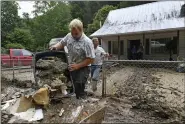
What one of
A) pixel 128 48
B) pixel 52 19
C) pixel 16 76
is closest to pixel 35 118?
pixel 16 76

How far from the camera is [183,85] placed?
642cm

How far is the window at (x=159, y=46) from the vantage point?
742 inches

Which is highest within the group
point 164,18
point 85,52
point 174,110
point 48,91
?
point 164,18

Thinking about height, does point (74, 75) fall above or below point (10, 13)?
below

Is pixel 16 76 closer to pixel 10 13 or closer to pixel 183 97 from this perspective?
pixel 183 97

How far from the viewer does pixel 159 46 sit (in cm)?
1931

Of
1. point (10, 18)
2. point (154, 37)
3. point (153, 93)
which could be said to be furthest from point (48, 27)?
point (153, 93)

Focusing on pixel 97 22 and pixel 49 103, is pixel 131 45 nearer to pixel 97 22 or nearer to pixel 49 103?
pixel 97 22

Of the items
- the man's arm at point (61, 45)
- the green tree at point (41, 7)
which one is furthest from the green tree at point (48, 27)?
the man's arm at point (61, 45)

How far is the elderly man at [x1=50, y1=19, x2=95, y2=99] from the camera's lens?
4.48m

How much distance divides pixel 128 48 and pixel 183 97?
15521 mm

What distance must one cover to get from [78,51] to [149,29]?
1381 cm

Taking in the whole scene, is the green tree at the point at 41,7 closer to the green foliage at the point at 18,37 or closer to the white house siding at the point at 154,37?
the green foliage at the point at 18,37

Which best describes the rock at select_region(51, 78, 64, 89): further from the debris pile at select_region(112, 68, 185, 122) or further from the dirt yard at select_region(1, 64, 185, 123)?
the debris pile at select_region(112, 68, 185, 122)
